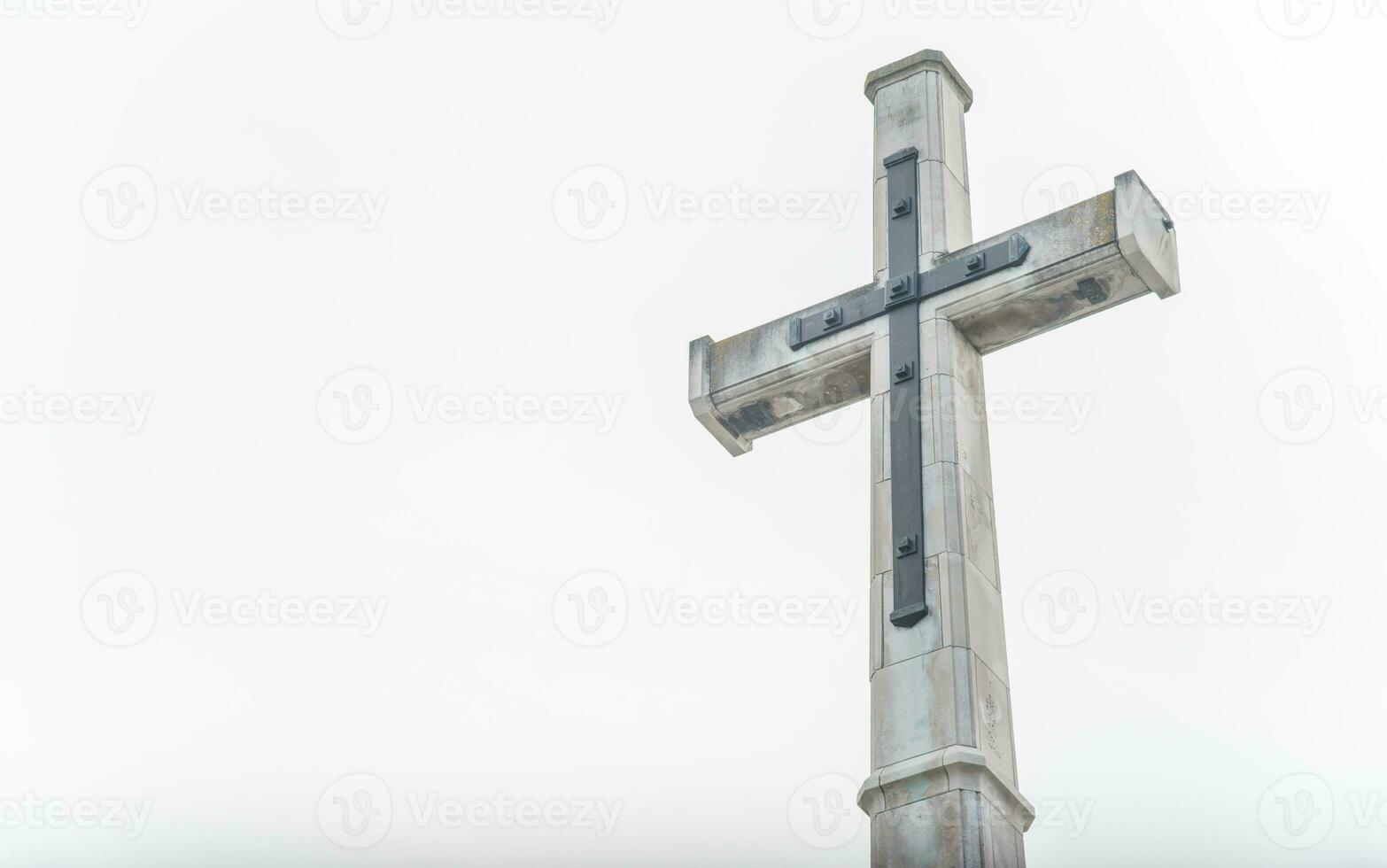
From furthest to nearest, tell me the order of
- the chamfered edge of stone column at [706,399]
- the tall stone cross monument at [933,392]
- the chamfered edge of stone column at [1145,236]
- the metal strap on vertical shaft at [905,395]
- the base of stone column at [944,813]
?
the chamfered edge of stone column at [706,399] → the chamfered edge of stone column at [1145,236] → the metal strap on vertical shaft at [905,395] → the tall stone cross monument at [933,392] → the base of stone column at [944,813]

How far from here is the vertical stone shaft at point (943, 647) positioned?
1006cm

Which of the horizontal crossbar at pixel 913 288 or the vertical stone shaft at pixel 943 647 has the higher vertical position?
the horizontal crossbar at pixel 913 288

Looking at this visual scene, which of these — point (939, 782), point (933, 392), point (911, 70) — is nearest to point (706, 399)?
point (933, 392)

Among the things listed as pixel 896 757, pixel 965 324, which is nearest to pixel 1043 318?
pixel 965 324

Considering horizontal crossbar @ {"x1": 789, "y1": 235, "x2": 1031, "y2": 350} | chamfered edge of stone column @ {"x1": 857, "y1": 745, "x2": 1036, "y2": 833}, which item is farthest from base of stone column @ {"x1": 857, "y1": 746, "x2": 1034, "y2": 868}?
horizontal crossbar @ {"x1": 789, "y1": 235, "x2": 1031, "y2": 350}

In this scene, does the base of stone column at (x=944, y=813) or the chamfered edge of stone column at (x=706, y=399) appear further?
the chamfered edge of stone column at (x=706, y=399)

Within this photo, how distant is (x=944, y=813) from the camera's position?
32.8 ft

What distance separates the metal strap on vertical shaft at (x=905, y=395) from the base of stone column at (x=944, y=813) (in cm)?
108

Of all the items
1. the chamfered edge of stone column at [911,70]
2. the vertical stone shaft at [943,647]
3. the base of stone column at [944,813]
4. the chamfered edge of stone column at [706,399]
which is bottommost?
the base of stone column at [944,813]

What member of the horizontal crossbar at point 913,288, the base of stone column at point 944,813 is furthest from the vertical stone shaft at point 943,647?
the horizontal crossbar at point 913,288

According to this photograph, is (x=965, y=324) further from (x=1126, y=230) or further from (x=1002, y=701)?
(x=1002, y=701)

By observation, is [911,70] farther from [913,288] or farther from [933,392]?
[933,392]

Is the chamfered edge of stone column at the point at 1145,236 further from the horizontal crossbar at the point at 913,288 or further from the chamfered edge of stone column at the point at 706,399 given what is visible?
the chamfered edge of stone column at the point at 706,399

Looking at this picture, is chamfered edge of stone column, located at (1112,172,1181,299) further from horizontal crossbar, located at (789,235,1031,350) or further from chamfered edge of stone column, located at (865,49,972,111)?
chamfered edge of stone column, located at (865,49,972,111)
